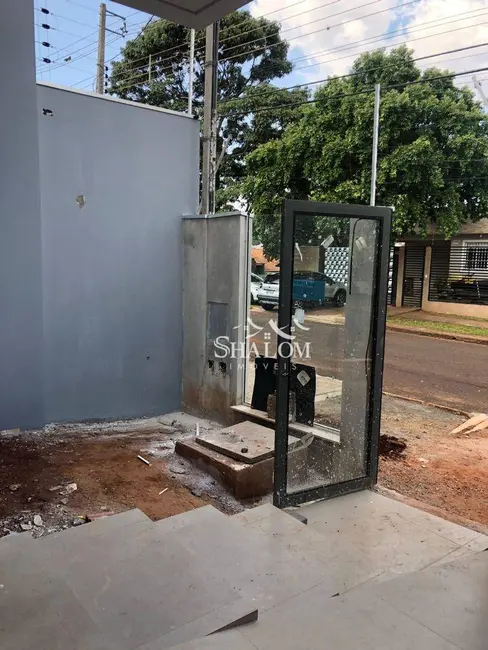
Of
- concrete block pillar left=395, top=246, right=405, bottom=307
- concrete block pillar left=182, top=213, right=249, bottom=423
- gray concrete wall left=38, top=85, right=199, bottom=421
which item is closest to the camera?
gray concrete wall left=38, top=85, right=199, bottom=421

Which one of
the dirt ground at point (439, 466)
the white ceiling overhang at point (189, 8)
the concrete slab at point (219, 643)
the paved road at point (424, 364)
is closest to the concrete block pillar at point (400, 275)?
the paved road at point (424, 364)

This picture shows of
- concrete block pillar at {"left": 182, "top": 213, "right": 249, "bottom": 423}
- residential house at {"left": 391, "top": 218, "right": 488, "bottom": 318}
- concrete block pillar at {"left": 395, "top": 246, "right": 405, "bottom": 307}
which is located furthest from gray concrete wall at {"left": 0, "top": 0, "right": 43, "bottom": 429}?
concrete block pillar at {"left": 395, "top": 246, "right": 405, "bottom": 307}

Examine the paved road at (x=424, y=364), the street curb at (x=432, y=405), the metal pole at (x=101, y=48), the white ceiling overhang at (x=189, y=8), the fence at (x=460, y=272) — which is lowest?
the street curb at (x=432, y=405)

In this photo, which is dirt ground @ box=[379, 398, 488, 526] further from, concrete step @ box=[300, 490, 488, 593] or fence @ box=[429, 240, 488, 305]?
fence @ box=[429, 240, 488, 305]

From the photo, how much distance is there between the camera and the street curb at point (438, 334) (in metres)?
11.1

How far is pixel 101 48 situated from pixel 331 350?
10.6m

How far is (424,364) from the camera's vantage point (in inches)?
349

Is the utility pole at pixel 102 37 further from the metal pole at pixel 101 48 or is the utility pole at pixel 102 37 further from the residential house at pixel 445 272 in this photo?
the residential house at pixel 445 272

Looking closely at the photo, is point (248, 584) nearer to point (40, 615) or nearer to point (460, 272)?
point (40, 615)

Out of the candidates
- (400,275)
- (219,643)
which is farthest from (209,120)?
(400,275)

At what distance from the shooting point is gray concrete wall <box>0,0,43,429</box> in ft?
13.9

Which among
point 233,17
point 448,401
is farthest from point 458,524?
point 233,17

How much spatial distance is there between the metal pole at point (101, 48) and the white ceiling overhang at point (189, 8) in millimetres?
8139

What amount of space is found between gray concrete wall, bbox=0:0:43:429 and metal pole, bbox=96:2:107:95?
659cm
